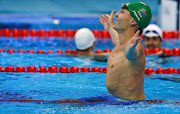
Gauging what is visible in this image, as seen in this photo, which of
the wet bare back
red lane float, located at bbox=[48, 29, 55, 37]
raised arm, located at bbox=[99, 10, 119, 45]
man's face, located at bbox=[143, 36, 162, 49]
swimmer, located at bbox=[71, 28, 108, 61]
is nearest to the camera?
the wet bare back

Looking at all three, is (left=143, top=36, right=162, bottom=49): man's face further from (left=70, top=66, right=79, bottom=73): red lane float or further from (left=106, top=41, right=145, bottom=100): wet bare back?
(left=106, top=41, right=145, bottom=100): wet bare back

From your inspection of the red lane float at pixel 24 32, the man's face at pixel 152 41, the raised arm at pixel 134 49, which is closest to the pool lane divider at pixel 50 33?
the red lane float at pixel 24 32

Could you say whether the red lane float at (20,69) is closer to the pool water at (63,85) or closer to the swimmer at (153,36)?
the pool water at (63,85)

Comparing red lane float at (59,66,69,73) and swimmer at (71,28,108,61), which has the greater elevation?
swimmer at (71,28,108,61)

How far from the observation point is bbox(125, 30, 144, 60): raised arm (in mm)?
3070

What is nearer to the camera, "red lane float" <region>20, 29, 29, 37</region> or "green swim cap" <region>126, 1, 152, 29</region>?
"green swim cap" <region>126, 1, 152, 29</region>

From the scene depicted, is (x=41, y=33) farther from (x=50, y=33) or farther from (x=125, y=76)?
(x=125, y=76)

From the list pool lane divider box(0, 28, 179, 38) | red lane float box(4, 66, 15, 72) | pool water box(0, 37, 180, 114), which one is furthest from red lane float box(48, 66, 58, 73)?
pool lane divider box(0, 28, 179, 38)

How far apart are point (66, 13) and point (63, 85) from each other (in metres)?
6.18

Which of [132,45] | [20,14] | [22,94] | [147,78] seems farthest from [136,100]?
[20,14]

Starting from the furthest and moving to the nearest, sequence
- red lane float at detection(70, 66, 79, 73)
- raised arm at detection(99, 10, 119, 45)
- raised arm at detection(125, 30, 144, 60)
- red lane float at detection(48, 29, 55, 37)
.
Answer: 1. red lane float at detection(48, 29, 55, 37)
2. red lane float at detection(70, 66, 79, 73)
3. raised arm at detection(99, 10, 119, 45)
4. raised arm at detection(125, 30, 144, 60)

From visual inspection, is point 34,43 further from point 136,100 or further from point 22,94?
point 136,100

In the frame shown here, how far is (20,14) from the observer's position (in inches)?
399

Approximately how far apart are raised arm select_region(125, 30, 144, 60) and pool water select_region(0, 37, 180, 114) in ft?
1.53
